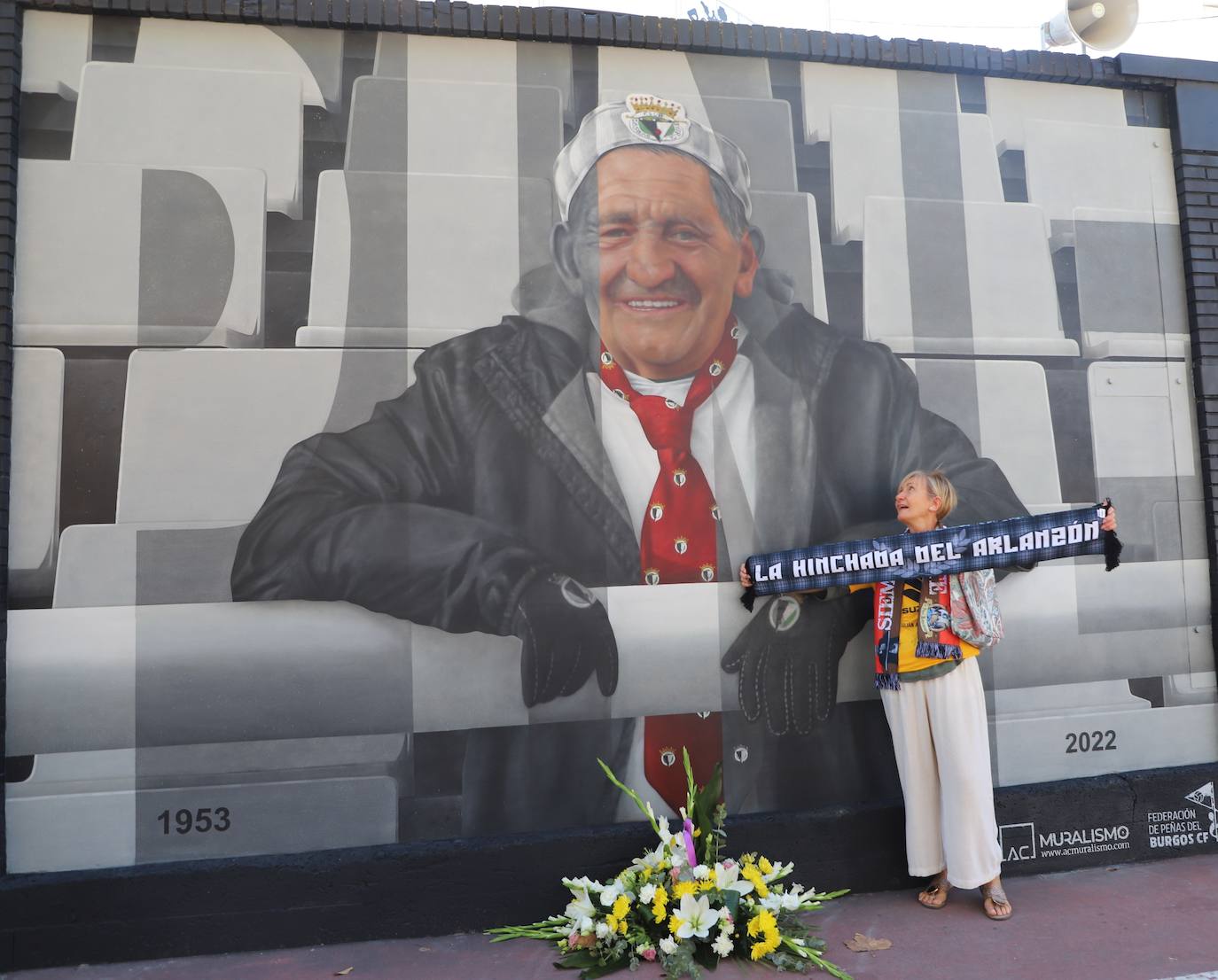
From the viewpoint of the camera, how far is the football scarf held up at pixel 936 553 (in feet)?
15.1

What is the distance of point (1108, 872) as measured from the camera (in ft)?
16.6

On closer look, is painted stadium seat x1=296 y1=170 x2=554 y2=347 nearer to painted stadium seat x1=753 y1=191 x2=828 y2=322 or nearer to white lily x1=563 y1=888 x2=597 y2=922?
painted stadium seat x1=753 y1=191 x2=828 y2=322

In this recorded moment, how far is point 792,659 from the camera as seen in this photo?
16.2ft

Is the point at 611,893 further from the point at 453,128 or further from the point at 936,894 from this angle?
the point at 453,128

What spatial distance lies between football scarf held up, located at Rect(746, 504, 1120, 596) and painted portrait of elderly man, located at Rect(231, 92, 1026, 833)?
0.25 meters

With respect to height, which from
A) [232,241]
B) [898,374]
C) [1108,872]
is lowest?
[1108,872]

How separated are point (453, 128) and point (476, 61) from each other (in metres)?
0.40

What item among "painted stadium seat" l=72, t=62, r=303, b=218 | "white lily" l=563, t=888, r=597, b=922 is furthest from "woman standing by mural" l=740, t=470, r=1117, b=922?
"painted stadium seat" l=72, t=62, r=303, b=218

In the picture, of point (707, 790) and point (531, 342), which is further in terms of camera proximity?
point (531, 342)

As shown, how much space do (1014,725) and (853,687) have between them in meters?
1.00

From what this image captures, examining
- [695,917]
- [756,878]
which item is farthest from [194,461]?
[756,878]

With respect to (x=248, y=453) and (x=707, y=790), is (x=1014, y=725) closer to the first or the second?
(x=707, y=790)

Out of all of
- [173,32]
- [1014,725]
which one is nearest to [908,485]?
[1014,725]

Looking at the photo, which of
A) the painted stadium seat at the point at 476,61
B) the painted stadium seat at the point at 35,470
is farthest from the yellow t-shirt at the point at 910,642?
the painted stadium seat at the point at 35,470
